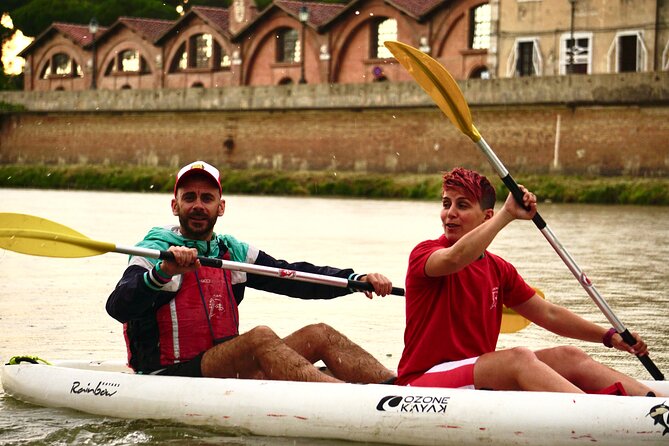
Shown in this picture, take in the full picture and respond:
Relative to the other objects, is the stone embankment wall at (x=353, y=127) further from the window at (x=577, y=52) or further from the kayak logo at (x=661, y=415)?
the kayak logo at (x=661, y=415)

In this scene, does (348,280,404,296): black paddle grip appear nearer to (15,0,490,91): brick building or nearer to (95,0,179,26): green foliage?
(15,0,490,91): brick building

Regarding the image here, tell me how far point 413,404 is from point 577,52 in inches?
1225

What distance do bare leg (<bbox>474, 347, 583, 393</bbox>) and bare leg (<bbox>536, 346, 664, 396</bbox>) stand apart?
6.2 inches

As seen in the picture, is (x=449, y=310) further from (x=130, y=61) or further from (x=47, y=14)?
(x=47, y=14)

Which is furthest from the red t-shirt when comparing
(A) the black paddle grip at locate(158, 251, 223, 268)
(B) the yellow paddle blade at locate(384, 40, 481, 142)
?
(B) the yellow paddle blade at locate(384, 40, 481, 142)

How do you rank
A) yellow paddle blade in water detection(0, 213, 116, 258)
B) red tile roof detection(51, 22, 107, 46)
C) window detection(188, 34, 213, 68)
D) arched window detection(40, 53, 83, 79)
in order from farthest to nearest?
arched window detection(40, 53, 83, 79), red tile roof detection(51, 22, 107, 46), window detection(188, 34, 213, 68), yellow paddle blade in water detection(0, 213, 116, 258)

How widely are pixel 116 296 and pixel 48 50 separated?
170ft

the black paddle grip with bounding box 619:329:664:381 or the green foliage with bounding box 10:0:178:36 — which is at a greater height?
the green foliage with bounding box 10:0:178:36

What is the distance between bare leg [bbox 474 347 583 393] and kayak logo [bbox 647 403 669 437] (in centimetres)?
31

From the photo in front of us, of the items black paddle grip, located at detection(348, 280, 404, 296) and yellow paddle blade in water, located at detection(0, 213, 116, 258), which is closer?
black paddle grip, located at detection(348, 280, 404, 296)

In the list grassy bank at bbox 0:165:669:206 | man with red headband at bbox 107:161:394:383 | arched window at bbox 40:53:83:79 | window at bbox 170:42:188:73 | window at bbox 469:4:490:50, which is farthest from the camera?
arched window at bbox 40:53:83:79

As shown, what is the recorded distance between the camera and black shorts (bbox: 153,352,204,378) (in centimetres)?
555

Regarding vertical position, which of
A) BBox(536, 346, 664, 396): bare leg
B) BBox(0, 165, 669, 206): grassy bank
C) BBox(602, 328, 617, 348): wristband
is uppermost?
BBox(602, 328, 617, 348): wristband

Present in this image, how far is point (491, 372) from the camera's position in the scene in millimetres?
4969
